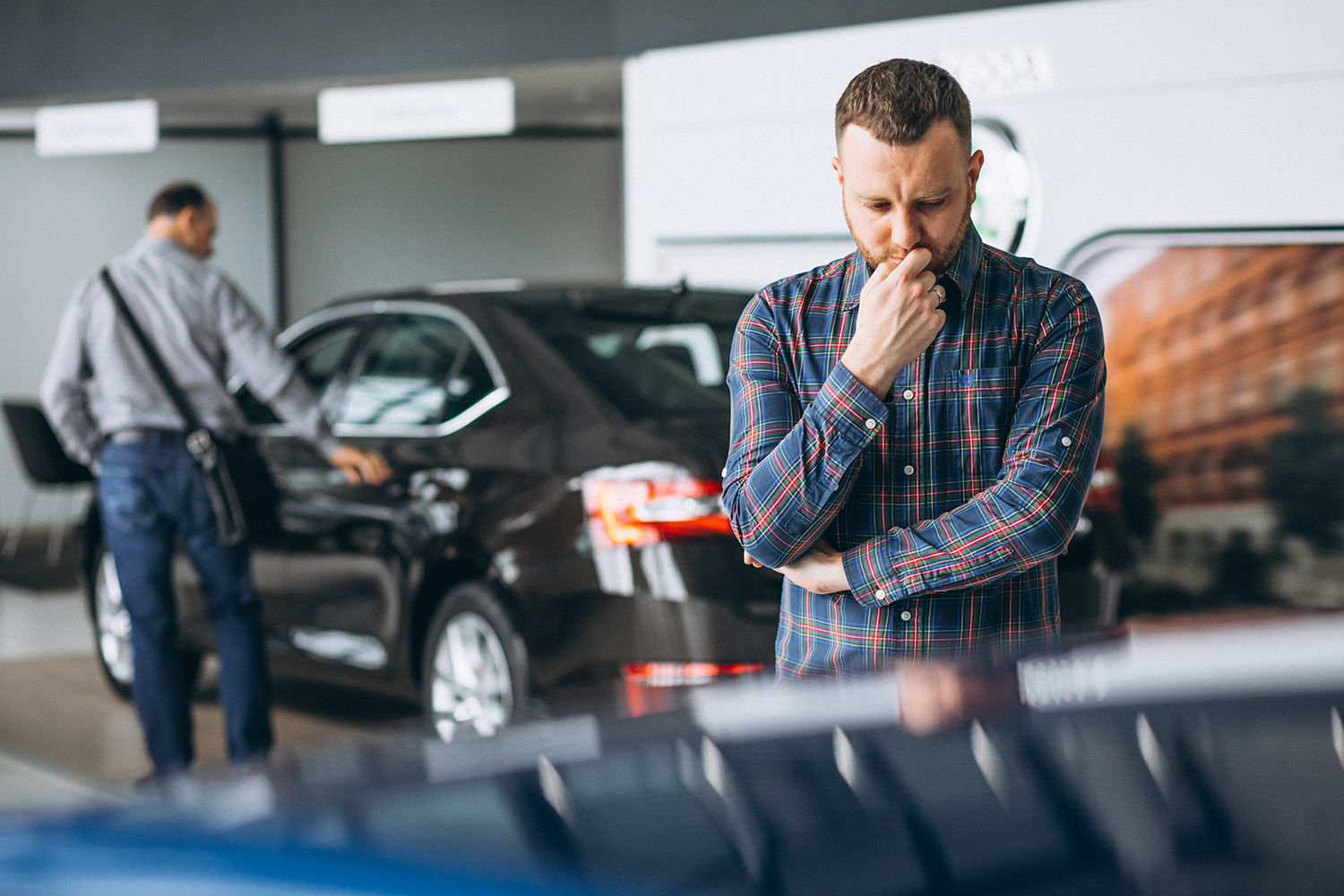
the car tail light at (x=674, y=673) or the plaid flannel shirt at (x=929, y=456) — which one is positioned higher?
the plaid flannel shirt at (x=929, y=456)

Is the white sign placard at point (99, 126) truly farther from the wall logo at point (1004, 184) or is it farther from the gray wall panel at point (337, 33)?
the wall logo at point (1004, 184)

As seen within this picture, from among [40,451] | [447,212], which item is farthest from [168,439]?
[447,212]

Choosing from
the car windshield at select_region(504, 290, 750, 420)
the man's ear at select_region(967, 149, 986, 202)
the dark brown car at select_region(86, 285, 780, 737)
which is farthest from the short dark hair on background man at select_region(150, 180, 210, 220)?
the man's ear at select_region(967, 149, 986, 202)

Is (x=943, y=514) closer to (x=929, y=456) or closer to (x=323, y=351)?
(x=929, y=456)

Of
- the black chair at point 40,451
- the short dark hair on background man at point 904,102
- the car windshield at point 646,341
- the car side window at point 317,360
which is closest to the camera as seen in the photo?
the short dark hair on background man at point 904,102

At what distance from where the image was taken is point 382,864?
105 centimetres

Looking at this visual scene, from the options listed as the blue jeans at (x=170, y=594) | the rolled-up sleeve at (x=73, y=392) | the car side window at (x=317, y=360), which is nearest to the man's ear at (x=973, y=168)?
the blue jeans at (x=170, y=594)

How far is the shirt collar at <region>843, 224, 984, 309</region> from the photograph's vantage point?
2.01m

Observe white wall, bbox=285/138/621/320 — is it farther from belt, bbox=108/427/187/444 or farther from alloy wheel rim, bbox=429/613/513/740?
alloy wheel rim, bbox=429/613/513/740

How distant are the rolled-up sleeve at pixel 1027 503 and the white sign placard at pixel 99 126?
926 centimetres

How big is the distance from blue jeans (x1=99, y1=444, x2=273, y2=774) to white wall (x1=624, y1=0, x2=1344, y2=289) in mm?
2458

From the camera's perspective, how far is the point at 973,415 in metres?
2.02

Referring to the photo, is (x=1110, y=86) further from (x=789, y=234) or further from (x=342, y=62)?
(x=342, y=62)

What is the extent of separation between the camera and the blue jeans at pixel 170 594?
4750mm
